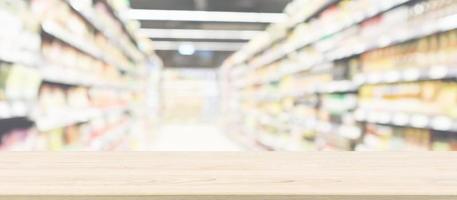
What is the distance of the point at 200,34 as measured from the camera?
1316 cm

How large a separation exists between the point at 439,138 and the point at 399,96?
0.43 m

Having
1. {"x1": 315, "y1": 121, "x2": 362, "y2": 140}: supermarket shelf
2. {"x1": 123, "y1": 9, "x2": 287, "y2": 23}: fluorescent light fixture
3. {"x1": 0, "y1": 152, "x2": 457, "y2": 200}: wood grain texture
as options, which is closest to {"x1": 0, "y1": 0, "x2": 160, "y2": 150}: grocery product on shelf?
{"x1": 0, "y1": 152, "x2": 457, "y2": 200}: wood grain texture

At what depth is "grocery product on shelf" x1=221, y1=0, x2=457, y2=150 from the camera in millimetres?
2883

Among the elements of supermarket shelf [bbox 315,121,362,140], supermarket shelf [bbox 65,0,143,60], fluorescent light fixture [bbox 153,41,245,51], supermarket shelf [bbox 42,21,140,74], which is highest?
fluorescent light fixture [bbox 153,41,245,51]

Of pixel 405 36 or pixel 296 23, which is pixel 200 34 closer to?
pixel 296 23

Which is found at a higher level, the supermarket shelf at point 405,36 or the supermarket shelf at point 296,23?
the supermarket shelf at point 296,23

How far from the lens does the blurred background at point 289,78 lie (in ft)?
8.79

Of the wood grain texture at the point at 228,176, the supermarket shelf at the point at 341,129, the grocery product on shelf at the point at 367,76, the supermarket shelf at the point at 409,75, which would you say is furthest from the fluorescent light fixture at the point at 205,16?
the wood grain texture at the point at 228,176

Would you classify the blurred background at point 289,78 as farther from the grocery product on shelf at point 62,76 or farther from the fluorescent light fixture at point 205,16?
the fluorescent light fixture at point 205,16

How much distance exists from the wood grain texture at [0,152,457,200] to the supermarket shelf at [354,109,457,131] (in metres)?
1.64

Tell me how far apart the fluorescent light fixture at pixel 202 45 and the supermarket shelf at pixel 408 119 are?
11.2 metres

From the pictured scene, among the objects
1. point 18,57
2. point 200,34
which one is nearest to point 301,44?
point 18,57

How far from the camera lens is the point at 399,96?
3406 millimetres

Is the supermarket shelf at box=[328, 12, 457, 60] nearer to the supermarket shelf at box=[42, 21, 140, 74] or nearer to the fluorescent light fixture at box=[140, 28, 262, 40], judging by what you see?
the supermarket shelf at box=[42, 21, 140, 74]
